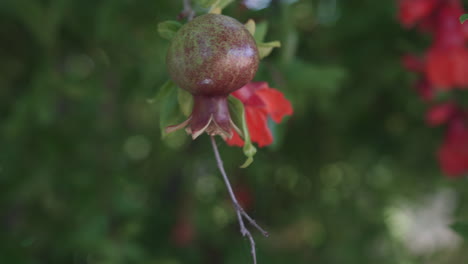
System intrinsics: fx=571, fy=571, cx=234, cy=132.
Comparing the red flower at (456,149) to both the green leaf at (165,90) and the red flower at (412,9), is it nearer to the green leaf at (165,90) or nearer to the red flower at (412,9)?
the red flower at (412,9)

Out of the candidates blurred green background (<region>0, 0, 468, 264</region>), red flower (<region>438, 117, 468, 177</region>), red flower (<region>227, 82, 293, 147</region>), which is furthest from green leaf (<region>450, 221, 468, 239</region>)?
red flower (<region>438, 117, 468, 177</region>)

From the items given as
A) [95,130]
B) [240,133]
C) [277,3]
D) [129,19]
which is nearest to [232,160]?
[95,130]

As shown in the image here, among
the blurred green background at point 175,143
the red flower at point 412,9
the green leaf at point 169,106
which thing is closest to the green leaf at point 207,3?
the green leaf at point 169,106

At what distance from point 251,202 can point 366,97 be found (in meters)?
0.98

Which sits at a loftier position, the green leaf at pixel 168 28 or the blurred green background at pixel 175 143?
the green leaf at pixel 168 28

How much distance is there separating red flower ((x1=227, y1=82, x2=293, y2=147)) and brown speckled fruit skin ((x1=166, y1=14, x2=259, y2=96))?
12 cm

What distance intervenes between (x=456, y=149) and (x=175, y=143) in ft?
3.18

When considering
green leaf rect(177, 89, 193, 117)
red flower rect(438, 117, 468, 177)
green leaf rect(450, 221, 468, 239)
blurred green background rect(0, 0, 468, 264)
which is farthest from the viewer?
red flower rect(438, 117, 468, 177)

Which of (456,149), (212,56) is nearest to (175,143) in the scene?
(456,149)

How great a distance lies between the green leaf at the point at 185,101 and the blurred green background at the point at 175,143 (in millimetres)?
451

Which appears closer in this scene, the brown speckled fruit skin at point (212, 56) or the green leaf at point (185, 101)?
the brown speckled fruit skin at point (212, 56)

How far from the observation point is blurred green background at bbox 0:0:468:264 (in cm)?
145

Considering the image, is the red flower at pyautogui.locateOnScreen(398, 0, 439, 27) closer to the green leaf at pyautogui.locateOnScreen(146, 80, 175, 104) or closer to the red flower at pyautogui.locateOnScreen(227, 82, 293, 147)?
the red flower at pyautogui.locateOnScreen(227, 82, 293, 147)

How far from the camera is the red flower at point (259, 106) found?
72 cm
